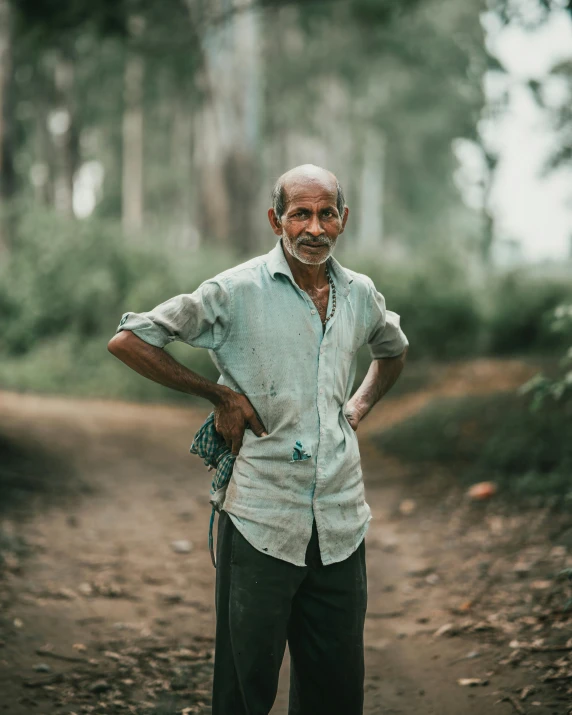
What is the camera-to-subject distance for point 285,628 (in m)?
2.94

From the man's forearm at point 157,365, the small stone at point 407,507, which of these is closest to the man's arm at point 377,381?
the man's forearm at point 157,365

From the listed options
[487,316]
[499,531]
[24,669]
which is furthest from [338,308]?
[487,316]

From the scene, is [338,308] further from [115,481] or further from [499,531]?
[115,481]

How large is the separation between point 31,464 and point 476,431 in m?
4.71

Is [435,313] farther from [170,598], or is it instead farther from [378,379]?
[378,379]

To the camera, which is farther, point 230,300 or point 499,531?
point 499,531

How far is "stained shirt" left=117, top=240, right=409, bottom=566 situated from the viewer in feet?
9.46

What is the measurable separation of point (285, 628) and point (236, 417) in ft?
2.45

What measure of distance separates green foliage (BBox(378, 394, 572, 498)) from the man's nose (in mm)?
4451

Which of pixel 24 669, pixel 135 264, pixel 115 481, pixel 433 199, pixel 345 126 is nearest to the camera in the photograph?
pixel 24 669

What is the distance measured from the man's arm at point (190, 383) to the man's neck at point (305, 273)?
0.47 metres

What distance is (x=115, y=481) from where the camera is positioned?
8547 millimetres

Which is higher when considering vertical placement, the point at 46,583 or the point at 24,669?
the point at 46,583

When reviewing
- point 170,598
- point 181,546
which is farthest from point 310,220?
point 181,546
